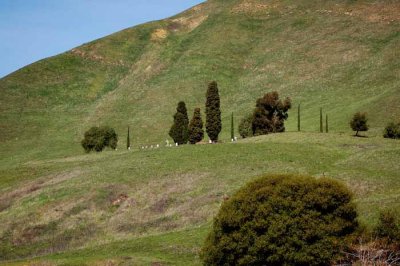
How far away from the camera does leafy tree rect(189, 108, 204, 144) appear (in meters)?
81.8

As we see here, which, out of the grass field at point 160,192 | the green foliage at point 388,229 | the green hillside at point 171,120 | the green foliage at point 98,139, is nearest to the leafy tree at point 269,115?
the green hillside at point 171,120

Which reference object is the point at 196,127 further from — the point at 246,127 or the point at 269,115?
the point at 269,115

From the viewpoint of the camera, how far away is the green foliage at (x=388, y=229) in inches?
1050

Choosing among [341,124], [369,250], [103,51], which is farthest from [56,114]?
[369,250]

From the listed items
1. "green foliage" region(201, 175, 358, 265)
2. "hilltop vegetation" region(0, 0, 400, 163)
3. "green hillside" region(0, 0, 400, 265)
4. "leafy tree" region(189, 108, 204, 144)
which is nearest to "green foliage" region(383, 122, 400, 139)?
"green hillside" region(0, 0, 400, 265)

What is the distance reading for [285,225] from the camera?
28.0 meters

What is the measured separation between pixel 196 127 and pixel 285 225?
54.6 metres

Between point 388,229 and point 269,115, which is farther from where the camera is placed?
point 269,115

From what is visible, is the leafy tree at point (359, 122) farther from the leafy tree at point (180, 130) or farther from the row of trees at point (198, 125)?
the leafy tree at point (180, 130)

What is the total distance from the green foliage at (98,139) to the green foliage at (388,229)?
62.4m

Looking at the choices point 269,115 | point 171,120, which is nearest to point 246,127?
point 269,115

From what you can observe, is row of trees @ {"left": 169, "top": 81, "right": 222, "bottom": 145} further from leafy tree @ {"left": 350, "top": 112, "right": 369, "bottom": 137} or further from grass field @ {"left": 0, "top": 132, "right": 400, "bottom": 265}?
leafy tree @ {"left": 350, "top": 112, "right": 369, "bottom": 137}

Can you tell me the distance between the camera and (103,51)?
158375 millimetres

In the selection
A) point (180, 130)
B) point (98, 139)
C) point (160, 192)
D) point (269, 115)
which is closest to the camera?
point (160, 192)
